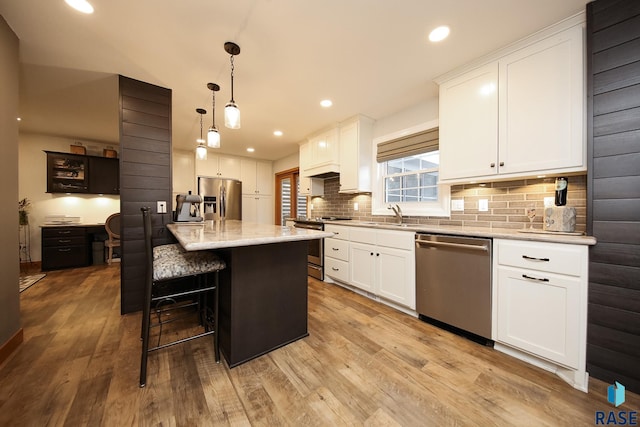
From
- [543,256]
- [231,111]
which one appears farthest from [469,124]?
[231,111]

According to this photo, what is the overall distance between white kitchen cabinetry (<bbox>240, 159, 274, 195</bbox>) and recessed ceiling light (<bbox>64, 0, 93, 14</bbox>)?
4.11 m

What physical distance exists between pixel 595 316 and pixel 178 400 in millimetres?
2500

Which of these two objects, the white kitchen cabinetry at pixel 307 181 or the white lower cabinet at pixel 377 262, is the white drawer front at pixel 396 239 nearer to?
the white lower cabinet at pixel 377 262

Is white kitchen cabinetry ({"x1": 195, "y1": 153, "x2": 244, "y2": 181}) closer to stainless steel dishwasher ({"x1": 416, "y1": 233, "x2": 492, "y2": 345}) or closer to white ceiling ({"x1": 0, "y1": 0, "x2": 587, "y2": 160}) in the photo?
white ceiling ({"x1": 0, "y1": 0, "x2": 587, "y2": 160})

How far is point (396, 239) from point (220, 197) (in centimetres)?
421

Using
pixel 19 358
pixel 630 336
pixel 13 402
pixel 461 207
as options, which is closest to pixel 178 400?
pixel 13 402

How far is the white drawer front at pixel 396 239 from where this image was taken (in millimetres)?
2293

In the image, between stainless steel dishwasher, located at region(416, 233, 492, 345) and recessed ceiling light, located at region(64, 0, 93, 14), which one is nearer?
recessed ceiling light, located at region(64, 0, 93, 14)

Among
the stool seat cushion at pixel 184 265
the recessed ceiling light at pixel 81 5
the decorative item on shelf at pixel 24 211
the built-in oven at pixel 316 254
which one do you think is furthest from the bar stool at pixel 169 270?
the decorative item on shelf at pixel 24 211

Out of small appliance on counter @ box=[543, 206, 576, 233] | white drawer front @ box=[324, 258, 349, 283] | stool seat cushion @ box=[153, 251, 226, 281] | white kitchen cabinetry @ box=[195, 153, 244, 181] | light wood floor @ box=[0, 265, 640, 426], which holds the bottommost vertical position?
light wood floor @ box=[0, 265, 640, 426]

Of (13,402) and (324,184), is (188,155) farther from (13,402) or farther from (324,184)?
(13,402)

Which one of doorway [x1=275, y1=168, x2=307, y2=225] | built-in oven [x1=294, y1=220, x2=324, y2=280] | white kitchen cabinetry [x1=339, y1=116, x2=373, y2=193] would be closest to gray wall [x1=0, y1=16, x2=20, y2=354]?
built-in oven [x1=294, y1=220, x2=324, y2=280]

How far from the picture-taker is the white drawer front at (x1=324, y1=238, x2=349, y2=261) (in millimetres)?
3080

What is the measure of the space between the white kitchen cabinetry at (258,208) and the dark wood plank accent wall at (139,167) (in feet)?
10.5
